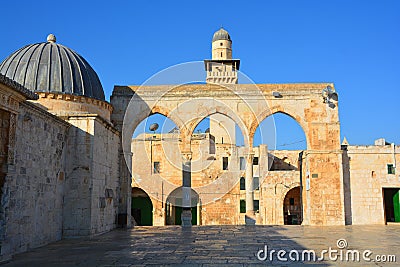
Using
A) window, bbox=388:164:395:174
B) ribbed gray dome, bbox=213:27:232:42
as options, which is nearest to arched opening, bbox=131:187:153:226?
window, bbox=388:164:395:174

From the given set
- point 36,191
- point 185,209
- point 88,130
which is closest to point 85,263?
point 36,191

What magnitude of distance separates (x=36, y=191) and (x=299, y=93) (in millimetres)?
12313

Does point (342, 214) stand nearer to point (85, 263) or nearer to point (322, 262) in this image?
point (322, 262)

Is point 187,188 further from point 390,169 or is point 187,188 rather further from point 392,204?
point 392,204

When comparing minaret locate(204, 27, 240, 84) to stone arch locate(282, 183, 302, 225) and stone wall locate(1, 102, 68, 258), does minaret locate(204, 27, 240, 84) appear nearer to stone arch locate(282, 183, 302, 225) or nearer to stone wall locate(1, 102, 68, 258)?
stone arch locate(282, 183, 302, 225)

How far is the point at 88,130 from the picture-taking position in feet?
43.0

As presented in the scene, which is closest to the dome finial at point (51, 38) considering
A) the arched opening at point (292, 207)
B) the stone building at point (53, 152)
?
the stone building at point (53, 152)

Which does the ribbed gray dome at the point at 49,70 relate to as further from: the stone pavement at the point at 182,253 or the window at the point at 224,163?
the window at the point at 224,163

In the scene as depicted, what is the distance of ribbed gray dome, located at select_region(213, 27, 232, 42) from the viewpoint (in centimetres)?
4638

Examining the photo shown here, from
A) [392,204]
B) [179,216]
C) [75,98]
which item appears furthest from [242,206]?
[75,98]

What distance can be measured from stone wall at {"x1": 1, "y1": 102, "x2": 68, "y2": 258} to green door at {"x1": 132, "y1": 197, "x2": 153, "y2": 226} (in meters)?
→ 21.1

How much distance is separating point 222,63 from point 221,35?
3.30 metres

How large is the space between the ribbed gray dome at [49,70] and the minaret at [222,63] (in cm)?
3037

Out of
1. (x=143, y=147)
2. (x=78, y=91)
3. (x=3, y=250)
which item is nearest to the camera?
(x=3, y=250)
